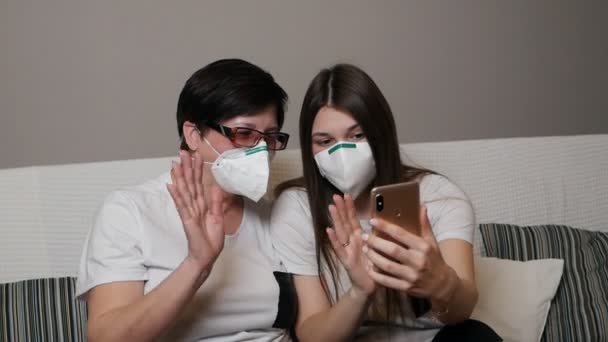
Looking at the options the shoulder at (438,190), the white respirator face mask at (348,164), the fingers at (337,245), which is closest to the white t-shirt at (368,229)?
the shoulder at (438,190)

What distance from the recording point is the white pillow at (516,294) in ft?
5.93

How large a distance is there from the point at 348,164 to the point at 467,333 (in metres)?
0.45

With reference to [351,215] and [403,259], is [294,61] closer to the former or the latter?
[351,215]

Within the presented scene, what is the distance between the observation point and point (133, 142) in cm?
236

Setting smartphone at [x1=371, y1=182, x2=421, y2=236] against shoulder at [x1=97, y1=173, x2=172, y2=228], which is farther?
shoulder at [x1=97, y1=173, x2=172, y2=228]

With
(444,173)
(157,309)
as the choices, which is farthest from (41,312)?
(444,173)

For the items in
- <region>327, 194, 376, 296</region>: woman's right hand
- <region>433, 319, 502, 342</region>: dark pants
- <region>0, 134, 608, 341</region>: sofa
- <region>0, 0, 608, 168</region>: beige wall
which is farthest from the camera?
<region>0, 0, 608, 168</region>: beige wall

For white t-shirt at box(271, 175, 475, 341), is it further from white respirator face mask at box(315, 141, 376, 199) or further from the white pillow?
the white pillow

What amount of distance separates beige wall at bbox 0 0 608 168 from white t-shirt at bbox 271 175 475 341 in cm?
94

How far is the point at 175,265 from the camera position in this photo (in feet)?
4.51

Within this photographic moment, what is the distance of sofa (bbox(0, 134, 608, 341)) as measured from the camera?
1.67m

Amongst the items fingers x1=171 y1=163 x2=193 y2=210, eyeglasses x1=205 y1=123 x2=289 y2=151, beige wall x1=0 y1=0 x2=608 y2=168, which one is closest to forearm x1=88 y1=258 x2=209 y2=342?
fingers x1=171 y1=163 x2=193 y2=210

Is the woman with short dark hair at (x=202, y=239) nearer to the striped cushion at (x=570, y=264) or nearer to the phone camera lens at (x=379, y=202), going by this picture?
the phone camera lens at (x=379, y=202)

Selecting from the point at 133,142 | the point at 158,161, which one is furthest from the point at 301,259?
the point at 133,142
